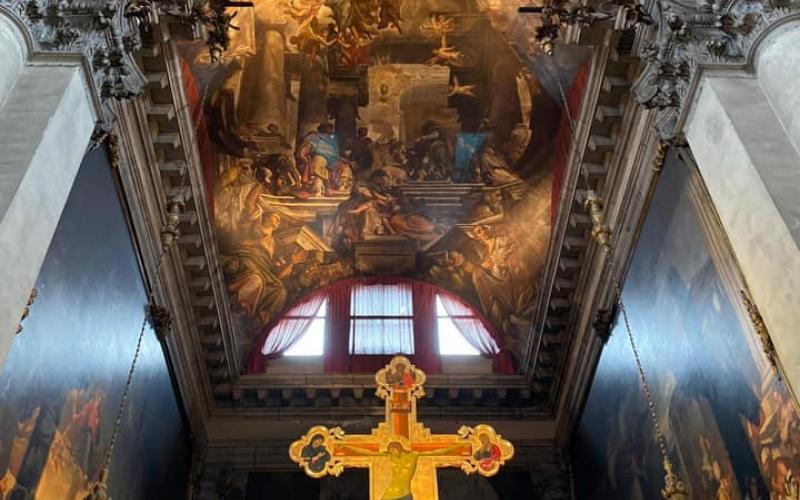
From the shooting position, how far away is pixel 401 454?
20.6 feet

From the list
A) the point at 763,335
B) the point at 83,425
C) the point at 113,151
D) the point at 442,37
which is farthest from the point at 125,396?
the point at 442,37

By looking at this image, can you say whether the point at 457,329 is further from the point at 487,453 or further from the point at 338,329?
the point at 487,453

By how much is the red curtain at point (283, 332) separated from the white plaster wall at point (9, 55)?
29.0 ft

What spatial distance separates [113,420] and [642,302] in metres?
6.81

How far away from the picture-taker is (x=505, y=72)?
12.8 metres

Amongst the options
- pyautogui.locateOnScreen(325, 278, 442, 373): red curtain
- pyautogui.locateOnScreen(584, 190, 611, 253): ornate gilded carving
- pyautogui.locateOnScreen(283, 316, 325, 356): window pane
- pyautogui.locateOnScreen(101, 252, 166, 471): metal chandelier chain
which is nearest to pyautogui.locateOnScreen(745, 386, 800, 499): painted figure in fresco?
pyautogui.locateOnScreen(584, 190, 611, 253): ornate gilded carving

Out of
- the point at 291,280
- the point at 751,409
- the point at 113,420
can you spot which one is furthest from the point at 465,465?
the point at 291,280

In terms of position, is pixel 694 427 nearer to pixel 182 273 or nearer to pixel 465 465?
pixel 465 465

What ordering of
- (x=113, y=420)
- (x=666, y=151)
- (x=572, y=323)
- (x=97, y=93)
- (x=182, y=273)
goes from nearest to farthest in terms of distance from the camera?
(x=97, y=93) < (x=666, y=151) < (x=113, y=420) < (x=182, y=273) < (x=572, y=323)

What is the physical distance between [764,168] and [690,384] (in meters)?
3.52

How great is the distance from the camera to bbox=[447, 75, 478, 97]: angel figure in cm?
1330

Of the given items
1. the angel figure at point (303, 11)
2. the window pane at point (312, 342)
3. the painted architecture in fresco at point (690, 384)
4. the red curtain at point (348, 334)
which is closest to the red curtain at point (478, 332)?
the red curtain at point (348, 334)

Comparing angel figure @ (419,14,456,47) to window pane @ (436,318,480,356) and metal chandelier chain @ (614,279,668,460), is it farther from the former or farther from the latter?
window pane @ (436,318,480,356)

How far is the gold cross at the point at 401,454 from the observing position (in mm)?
6055
